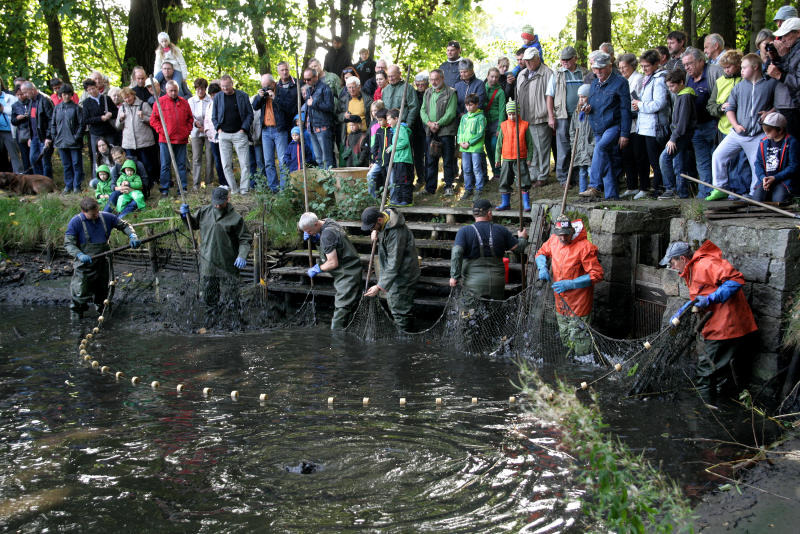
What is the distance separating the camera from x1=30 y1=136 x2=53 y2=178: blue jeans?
17875mm

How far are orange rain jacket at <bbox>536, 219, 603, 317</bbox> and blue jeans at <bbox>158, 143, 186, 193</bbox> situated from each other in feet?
30.0

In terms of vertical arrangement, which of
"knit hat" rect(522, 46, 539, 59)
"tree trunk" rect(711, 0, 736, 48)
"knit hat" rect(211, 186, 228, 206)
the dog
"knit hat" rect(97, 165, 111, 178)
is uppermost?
"tree trunk" rect(711, 0, 736, 48)

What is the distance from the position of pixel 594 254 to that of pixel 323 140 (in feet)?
22.9

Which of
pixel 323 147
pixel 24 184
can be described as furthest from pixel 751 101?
pixel 24 184

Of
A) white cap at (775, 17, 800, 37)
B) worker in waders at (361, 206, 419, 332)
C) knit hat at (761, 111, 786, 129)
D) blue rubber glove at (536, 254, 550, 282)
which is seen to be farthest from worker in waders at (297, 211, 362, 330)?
white cap at (775, 17, 800, 37)

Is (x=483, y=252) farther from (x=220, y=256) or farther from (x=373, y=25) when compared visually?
(x=373, y=25)

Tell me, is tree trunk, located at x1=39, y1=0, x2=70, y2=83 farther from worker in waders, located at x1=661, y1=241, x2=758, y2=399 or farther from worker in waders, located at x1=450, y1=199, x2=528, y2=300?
worker in waders, located at x1=661, y1=241, x2=758, y2=399

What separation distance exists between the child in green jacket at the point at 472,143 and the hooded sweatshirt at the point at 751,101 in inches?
167

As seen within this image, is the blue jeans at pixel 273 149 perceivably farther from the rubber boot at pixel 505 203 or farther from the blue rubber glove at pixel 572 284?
the blue rubber glove at pixel 572 284

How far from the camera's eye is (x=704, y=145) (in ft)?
34.3

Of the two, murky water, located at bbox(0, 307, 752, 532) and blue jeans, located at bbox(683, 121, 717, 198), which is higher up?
blue jeans, located at bbox(683, 121, 717, 198)

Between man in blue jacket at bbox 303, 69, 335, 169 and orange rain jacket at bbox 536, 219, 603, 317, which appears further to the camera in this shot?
man in blue jacket at bbox 303, 69, 335, 169

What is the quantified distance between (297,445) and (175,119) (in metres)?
10.0

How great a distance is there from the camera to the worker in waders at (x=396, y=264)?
1056 centimetres
